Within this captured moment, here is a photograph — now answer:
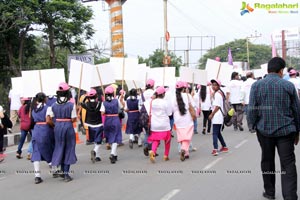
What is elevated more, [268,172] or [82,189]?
[268,172]

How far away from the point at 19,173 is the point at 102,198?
347 cm

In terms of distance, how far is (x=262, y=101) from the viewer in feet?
19.8

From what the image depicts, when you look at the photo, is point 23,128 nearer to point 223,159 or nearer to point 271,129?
point 223,159

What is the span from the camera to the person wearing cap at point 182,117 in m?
10.2

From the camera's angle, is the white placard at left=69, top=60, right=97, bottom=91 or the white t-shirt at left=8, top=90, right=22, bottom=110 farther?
the white t-shirt at left=8, top=90, right=22, bottom=110

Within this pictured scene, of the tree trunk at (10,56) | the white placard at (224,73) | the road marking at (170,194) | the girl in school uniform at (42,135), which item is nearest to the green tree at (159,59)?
the tree trunk at (10,56)

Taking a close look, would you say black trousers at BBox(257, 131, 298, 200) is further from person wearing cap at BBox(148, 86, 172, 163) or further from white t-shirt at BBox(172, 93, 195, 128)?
white t-shirt at BBox(172, 93, 195, 128)

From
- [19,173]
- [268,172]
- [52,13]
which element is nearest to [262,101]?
[268,172]

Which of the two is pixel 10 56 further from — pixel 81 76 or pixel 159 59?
pixel 159 59

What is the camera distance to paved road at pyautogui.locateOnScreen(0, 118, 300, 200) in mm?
6980

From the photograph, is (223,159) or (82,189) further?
(223,159)

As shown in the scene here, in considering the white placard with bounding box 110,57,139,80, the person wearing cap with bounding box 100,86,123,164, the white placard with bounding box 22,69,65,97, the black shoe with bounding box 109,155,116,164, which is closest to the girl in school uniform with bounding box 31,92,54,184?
the white placard with bounding box 22,69,65,97

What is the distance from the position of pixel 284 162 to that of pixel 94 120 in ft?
18.2

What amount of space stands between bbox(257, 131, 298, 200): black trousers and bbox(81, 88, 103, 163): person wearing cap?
16.2 feet
